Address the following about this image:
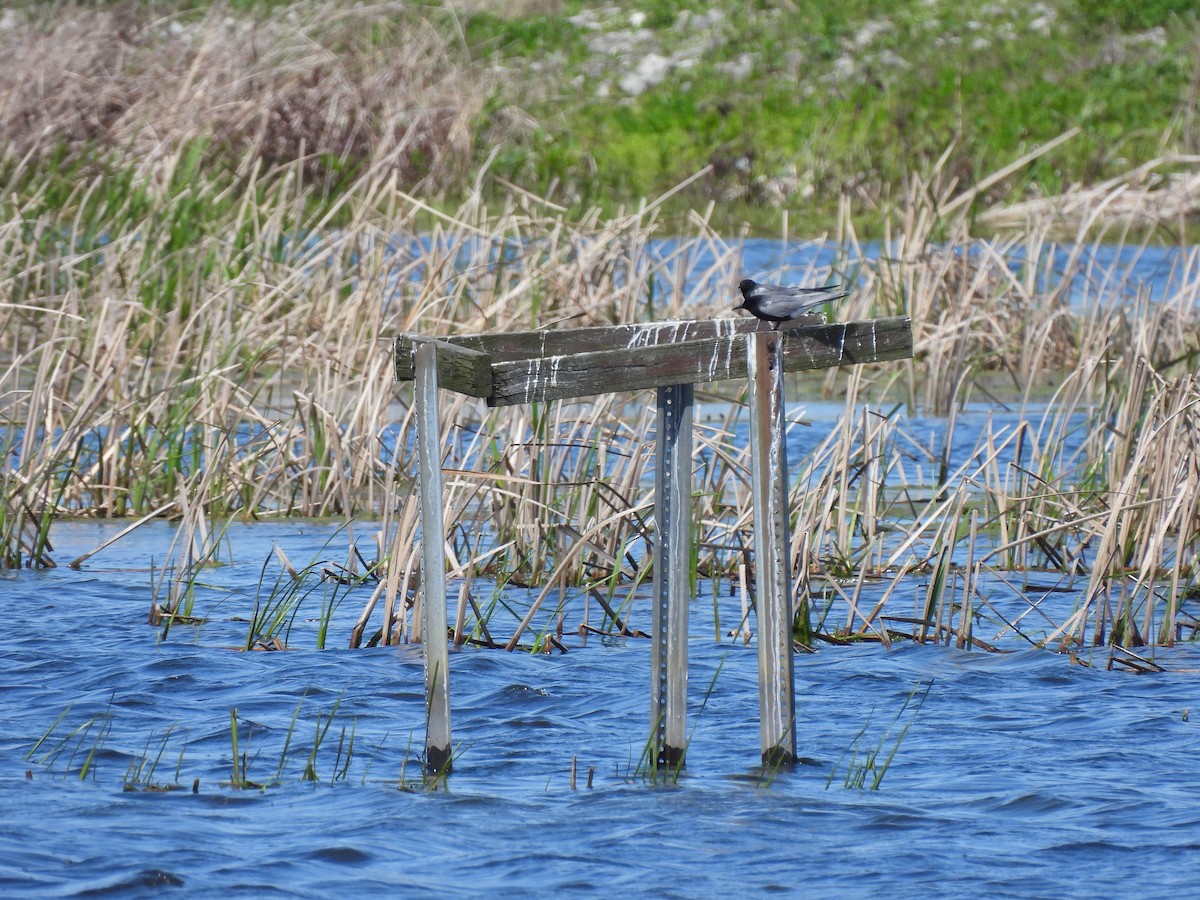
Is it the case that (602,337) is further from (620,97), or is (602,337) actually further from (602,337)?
(620,97)

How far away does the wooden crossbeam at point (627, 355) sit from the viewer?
414 cm

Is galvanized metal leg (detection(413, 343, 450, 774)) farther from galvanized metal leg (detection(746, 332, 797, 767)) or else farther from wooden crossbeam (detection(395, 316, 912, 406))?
galvanized metal leg (detection(746, 332, 797, 767))

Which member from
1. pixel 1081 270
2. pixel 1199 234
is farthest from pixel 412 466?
pixel 1199 234

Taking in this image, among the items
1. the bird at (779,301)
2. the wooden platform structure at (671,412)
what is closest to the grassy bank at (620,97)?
the wooden platform structure at (671,412)

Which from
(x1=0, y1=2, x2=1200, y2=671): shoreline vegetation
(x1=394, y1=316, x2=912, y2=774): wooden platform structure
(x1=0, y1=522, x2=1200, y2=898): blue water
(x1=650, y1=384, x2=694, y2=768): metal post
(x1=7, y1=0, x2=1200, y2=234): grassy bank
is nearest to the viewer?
(x1=0, y1=522, x2=1200, y2=898): blue water

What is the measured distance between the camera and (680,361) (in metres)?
4.35

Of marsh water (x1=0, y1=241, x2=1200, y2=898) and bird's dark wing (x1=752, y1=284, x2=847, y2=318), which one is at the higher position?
bird's dark wing (x1=752, y1=284, x2=847, y2=318)

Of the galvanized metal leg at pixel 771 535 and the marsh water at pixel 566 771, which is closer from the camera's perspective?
the marsh water at pixel 566 771

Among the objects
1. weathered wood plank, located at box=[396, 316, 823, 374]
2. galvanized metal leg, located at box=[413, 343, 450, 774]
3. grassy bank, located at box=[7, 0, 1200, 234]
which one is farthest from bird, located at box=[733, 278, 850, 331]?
grassy bank, located at box=[7, 0, 1200, 234]

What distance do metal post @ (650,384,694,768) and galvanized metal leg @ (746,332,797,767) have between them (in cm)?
18

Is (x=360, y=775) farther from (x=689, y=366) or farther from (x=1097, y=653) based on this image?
(x=1097, y=653)

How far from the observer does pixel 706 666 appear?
19.3 ft

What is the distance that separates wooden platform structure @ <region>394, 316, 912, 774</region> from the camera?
4223 mm

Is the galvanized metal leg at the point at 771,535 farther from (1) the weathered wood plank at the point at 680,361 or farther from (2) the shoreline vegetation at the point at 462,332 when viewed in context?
(2) the shoreline vegetation at the point at 462,332
